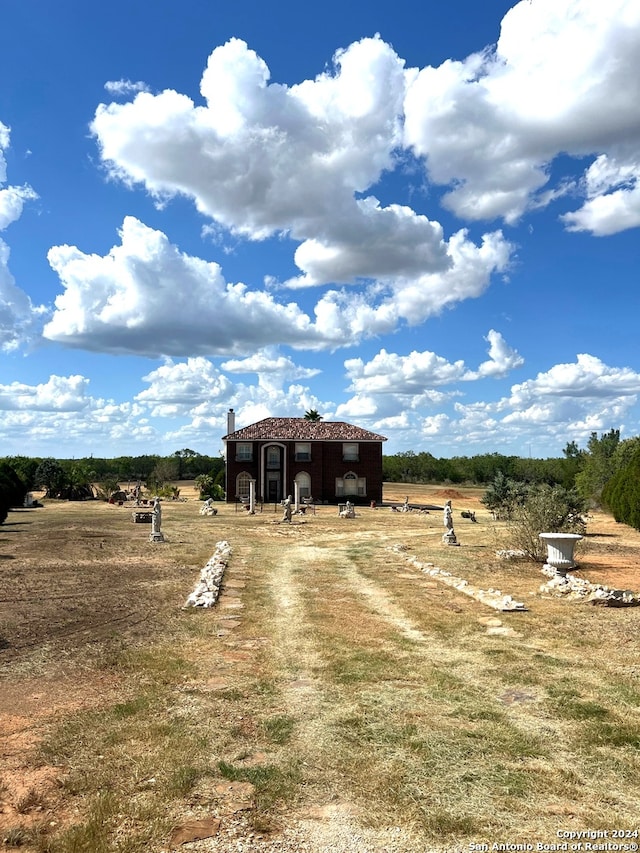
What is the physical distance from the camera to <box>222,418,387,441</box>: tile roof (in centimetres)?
4750

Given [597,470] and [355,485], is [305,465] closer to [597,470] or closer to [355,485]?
[355,485]

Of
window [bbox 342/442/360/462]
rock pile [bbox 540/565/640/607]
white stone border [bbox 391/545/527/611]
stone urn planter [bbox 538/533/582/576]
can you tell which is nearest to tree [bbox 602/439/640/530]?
stone urn planter [bbox 538/533/582/576]

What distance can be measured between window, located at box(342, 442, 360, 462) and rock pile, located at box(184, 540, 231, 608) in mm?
30671

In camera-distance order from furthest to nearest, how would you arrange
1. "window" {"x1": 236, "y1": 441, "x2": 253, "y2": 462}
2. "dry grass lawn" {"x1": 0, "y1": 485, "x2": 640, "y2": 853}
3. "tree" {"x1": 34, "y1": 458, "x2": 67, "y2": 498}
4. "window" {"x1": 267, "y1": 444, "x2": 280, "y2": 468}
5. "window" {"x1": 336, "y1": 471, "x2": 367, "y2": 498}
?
"tree" {"x1": 34, "y1": 458, "x2": 67, "y2": 498} < "window" {"x1": 336, "y1": 471, "x2": 367, "y2": 498} < "window" {"x1": 267, "y1": 444, "x2": 280, "y2": 468} < "window" {"x1": 236, "y1": 441, "x2": 253, "y2": 462} < "dry grass lawn" {"x1": 0, "y1": 485, "x2": 640, "y2": 853}

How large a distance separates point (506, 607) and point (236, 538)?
13016 millimetres

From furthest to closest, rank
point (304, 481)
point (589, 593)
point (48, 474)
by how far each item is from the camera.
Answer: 1. point (48, 474)
2. point (304, 481)
3. point (589, 593)

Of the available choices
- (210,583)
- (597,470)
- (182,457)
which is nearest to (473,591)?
(210,583)

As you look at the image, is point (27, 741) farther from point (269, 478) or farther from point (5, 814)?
point (269, 478)

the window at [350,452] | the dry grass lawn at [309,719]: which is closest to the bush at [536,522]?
the dry grass lawn at [309,719]

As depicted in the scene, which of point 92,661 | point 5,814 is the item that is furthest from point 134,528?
point 5,814

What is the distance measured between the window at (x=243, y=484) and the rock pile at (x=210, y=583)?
98.5 ft

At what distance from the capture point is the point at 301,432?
4816 centimetres

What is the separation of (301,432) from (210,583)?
35990mm

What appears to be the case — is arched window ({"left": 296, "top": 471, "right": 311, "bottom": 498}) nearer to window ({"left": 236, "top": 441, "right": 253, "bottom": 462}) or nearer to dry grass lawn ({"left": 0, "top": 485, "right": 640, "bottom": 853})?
Answer: window ({"left": 236, "top": 441, "right": 253, "bottom": 462})
